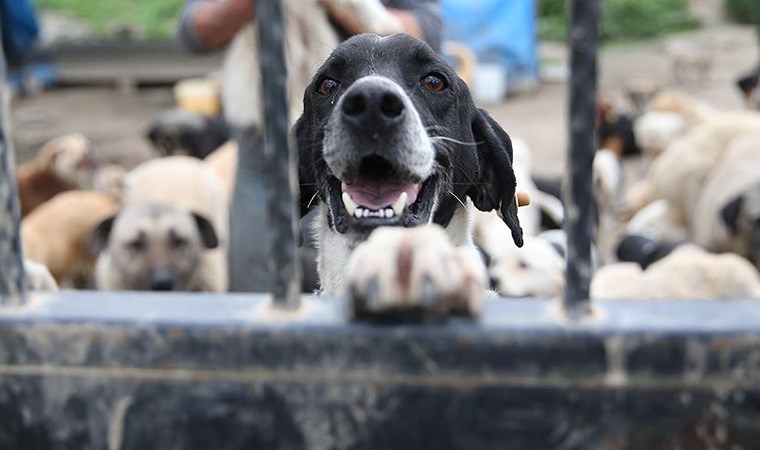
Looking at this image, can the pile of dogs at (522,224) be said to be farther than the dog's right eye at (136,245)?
No

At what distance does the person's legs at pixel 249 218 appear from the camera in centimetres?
393

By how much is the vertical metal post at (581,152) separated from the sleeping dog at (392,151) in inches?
32.8

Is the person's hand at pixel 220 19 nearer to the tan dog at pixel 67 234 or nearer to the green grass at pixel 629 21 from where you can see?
the tan dog at pixel 67 234

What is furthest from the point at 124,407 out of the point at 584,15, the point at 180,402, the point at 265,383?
the point at 584,15

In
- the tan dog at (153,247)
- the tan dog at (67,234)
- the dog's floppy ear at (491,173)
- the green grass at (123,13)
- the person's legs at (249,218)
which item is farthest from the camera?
the green grass at (123,13)

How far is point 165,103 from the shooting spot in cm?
1427

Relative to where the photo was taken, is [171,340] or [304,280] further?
[304,280]

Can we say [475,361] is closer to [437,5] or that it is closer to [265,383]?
[265,383]

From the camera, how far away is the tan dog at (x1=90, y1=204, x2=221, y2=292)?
5801 mm

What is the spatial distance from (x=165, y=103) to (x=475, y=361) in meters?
13.7

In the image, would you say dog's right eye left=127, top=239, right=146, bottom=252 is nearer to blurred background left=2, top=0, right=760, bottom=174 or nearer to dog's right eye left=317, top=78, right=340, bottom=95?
dog's right eye left=317, top=78, right=340, bottom=95

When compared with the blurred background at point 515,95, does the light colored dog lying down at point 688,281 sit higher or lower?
A: lower

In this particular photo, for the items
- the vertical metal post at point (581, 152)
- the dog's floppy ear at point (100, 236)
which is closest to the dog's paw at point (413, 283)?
the vertical metal post at point (581, 152)

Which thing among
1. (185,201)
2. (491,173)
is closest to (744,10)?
(185,201)
